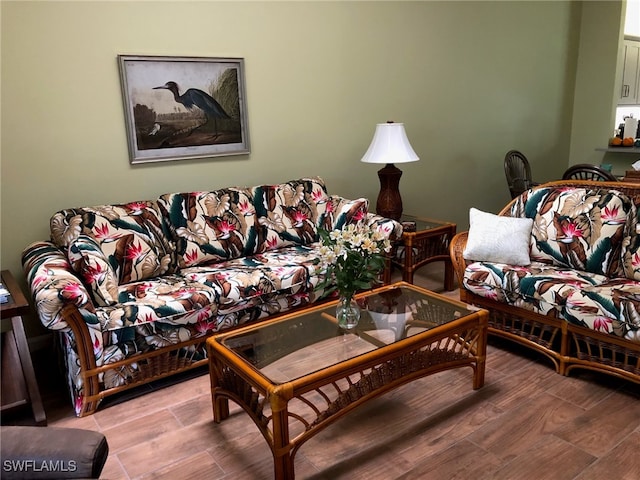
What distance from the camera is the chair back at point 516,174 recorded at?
468cm

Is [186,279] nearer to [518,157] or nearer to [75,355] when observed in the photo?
[75,355]

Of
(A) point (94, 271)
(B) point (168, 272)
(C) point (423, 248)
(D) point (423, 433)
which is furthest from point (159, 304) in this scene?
(C) point (423, 248)

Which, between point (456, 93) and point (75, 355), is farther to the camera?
point (456, 93)

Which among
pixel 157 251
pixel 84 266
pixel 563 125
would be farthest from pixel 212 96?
pixel 563 125

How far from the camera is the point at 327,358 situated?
203 centimetres

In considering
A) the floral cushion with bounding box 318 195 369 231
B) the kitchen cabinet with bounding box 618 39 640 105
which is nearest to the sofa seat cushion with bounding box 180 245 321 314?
the floral cushion with bounding box 318 195 369 231

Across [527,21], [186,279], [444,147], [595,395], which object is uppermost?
[527,21]

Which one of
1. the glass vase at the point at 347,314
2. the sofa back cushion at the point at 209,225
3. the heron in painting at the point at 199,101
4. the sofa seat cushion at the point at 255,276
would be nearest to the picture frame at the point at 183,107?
the heron in painting at the point at 199,101

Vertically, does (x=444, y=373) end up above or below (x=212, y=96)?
below

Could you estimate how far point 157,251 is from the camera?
2.90 meters

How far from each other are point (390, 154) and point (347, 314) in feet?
5.29

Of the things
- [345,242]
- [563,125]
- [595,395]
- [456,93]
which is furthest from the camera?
[563,125]

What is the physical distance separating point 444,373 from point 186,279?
4.87 ft

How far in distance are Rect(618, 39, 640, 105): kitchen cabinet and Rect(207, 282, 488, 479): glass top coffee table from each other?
4.85m
